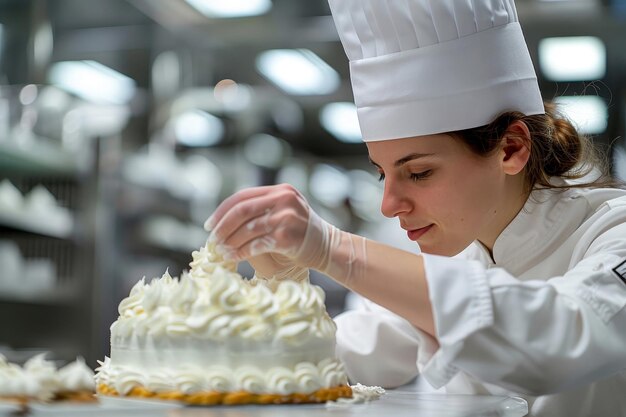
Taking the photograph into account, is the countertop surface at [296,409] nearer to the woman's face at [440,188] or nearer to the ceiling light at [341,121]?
the woman's face at [440,188]

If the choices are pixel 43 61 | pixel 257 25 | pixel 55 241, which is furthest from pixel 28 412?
pixel 257 25

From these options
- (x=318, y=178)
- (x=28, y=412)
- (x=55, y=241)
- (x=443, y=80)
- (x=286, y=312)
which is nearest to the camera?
(x=28, y=412)

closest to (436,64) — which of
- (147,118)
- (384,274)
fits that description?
(384,274)

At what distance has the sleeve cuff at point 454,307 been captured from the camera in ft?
4.08

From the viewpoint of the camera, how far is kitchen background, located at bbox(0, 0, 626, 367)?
4.30 metres

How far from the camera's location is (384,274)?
1331mm

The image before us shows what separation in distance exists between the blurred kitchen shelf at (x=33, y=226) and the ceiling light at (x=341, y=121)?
3.56m

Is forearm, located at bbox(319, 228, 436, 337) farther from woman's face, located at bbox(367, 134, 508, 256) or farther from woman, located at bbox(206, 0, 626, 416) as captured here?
woman's face, located at bbox(367, 134, 508, 256)

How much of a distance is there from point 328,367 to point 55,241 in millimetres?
3285

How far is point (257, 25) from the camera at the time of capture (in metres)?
5.59

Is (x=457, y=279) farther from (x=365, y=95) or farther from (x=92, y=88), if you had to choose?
(x=92, y=88)

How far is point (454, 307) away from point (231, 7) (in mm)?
4207

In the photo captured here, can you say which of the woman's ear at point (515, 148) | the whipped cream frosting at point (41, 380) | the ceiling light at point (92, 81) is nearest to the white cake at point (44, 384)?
the whipped cream frosting at point (41, 380)

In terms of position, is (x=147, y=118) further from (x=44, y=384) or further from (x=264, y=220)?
(x=44, y=384)
